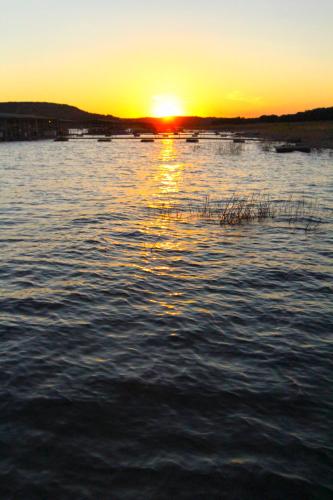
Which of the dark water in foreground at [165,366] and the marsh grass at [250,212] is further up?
the dark water in foreground at [165,366]

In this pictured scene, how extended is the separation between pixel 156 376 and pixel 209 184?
114 feet

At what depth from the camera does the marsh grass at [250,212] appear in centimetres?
2503

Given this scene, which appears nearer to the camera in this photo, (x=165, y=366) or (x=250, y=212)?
(x=165, y=366)

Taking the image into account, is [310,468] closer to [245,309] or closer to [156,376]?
[156,376]

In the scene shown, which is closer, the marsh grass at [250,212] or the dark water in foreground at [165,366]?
the dark water in foreground at [165,366]

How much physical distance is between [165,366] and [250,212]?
18145mm

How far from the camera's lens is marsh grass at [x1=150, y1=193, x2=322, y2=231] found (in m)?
25.0

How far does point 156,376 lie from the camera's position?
9242mm

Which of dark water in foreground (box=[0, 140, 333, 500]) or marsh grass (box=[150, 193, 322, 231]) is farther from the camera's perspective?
marsh grass (box=[150, 193, 322, 231])

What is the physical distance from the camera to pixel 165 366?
9.67m

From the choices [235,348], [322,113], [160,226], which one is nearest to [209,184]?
[160,226]

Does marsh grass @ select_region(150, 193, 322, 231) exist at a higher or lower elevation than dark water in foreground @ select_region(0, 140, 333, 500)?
lower

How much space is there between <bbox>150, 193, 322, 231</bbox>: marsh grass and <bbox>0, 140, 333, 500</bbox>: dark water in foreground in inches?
131

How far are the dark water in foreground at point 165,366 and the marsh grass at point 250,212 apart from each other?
332cm
